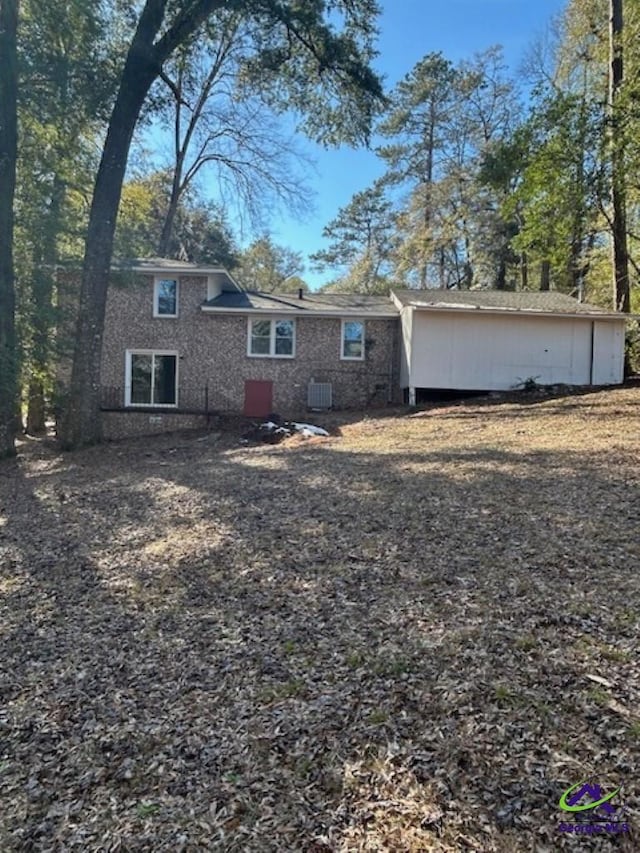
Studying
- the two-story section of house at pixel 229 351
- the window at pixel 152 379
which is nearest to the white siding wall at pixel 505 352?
the two-story section of house at pixel 229 351

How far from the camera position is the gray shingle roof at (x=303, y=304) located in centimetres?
1576

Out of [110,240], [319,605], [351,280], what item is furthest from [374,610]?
[351,280]

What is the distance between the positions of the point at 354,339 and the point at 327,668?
1382cm

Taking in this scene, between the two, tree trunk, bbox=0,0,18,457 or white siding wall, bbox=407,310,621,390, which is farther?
white siding wall, bbox=407,310,621,390

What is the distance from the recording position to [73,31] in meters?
11.0

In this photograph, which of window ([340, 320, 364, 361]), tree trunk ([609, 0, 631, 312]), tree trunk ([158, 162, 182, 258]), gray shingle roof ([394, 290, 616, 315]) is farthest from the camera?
tree trunk ([158, 162, 182, 258])

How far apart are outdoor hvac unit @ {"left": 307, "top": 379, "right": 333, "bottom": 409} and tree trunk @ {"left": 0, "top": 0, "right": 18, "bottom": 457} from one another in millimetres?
7528

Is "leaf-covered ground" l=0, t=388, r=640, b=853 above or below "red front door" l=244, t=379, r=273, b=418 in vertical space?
below

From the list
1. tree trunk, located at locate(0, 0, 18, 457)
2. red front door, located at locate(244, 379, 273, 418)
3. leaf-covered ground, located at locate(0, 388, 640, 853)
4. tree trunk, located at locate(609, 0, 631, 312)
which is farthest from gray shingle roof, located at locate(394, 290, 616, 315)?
tree trunk, located at locate(0, 0, 18, 457)

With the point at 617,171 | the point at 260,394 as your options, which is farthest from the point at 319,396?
the point at 617,171

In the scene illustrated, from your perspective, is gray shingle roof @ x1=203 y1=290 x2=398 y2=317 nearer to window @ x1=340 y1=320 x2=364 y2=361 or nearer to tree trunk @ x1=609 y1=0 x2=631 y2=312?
window @ x1=340 y1=320 x2=364 y2=361

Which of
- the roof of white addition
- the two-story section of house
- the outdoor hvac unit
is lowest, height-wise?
the outdoor hvac unit

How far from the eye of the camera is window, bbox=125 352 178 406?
1616 cm

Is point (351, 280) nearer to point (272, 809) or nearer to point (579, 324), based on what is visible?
point (579, 324)
